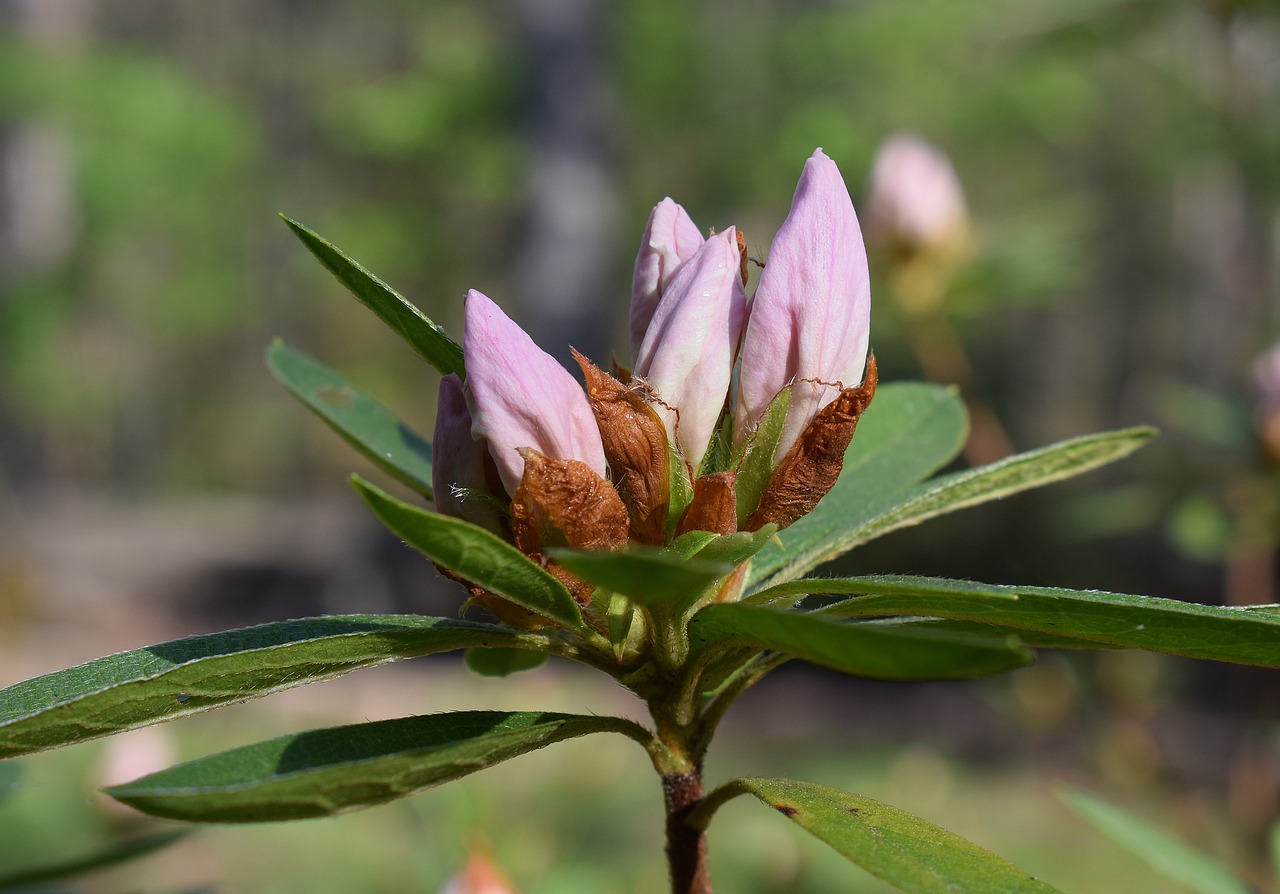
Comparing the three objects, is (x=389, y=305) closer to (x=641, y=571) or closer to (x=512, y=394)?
(x=512, y=394)

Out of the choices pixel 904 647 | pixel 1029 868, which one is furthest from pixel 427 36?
pixel 904 647

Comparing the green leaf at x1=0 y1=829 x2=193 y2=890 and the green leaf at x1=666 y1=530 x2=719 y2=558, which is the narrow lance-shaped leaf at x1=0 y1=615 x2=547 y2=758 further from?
the green leaf at x1=0 y1=829 x2=193 y2=890

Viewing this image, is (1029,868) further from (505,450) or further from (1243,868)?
(505,450)

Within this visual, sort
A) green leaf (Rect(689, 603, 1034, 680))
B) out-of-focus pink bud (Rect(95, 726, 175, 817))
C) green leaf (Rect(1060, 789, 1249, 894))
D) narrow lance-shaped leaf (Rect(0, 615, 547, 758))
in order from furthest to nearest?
1. out-of-focus pink bud (Rect(95, 726, 175, 817))
2. green leaf (Rect(1060, 789, 1249, 894))
3. narrow lance-shaped leaf (Rect(0, 615, 547, 758))
4. green leaf (Rect(689, 603, 1034, 680))

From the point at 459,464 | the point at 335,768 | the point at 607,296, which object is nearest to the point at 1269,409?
the point at 459,464

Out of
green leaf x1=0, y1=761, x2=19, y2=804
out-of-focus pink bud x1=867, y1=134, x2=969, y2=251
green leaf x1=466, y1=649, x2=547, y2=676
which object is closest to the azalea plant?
green leaf x1=466, y1=649, x2=547, y2=676

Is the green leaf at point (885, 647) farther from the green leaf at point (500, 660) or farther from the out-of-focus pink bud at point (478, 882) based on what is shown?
the out-of-focus pink bud at point (478, 882)
